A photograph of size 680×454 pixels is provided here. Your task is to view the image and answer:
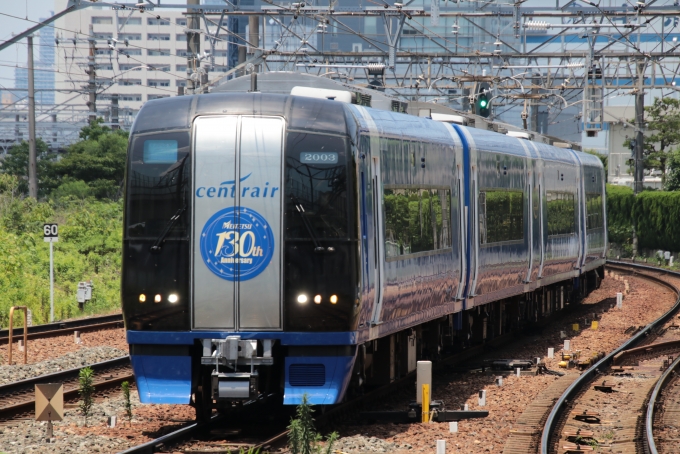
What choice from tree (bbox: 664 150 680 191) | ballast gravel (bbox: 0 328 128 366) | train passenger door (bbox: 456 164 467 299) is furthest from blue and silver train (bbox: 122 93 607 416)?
tree (bbox: 664 150 680 191)

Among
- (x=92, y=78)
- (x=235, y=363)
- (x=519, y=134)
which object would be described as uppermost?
(x=92, y=78)

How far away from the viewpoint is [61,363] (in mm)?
14055

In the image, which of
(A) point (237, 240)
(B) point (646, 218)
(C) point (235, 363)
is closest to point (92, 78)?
(B) point (646, 218)

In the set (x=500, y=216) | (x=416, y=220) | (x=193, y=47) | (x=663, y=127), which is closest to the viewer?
(x=416, y=220)

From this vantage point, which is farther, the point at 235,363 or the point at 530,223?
the point at 530,223

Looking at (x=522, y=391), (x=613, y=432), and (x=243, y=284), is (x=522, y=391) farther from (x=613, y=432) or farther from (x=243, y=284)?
(x=243, y=284)

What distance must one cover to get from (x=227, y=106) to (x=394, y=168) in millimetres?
2144

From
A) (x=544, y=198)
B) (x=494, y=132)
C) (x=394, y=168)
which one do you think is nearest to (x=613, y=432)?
(x=394, y=168)

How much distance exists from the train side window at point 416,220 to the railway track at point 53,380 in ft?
12.3

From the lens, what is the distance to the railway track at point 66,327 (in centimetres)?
1697

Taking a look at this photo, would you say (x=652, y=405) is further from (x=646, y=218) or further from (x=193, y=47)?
(x=646, y=218)

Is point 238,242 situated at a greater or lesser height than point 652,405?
greater

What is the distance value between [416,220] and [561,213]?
30.8 ft

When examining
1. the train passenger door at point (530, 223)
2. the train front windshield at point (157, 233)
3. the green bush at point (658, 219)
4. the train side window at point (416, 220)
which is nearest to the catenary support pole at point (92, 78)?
the green bush at point (658, 219)
